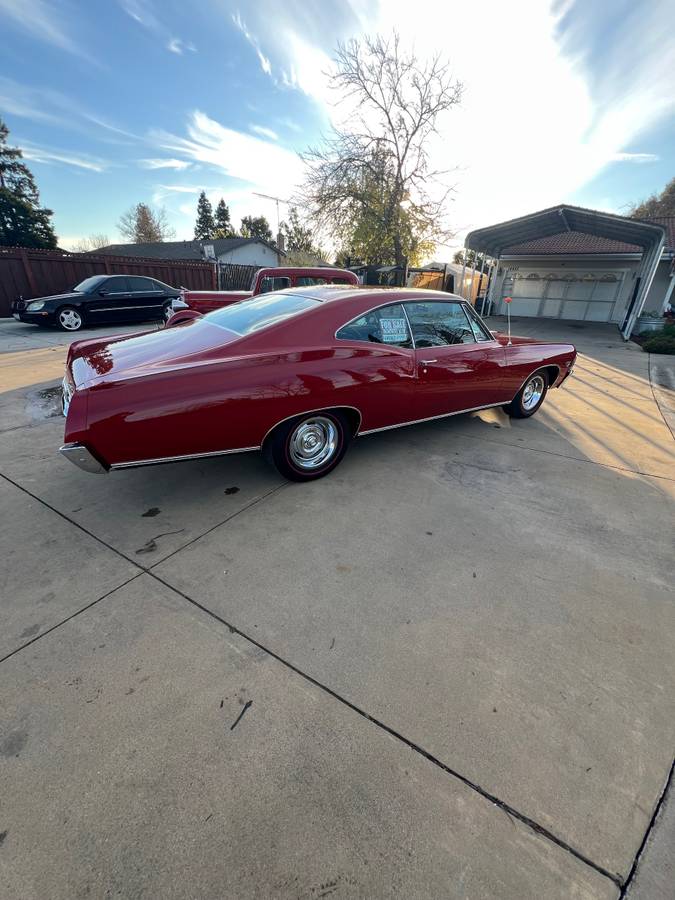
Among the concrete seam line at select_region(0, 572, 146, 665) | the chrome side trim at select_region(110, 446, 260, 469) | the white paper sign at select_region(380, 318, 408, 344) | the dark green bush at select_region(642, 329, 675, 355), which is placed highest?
the white paper sign at select_region(380, 318, 408, 344)

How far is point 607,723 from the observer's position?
1.61 meters

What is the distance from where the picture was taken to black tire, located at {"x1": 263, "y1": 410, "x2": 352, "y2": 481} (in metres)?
2.97

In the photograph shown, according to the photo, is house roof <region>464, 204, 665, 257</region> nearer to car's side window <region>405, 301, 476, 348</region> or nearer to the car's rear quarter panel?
car's side window <region>405, 301, 476, 348</region>

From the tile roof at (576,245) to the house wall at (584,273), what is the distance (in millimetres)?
304

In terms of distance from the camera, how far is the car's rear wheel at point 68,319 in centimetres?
988

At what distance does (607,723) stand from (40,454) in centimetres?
435

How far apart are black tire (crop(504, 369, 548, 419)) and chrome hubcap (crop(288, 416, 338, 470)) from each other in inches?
101

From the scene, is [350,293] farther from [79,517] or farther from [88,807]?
[88,807]

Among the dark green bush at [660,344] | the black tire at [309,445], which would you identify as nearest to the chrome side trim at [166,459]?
the black tire at [309,445]

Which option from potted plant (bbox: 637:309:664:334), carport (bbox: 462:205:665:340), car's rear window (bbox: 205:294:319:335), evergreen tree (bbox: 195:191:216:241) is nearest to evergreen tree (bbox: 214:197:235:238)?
evergreen tree (bbox: 195:191:216:241)

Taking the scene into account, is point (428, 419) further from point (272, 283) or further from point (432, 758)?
point (272, 283)

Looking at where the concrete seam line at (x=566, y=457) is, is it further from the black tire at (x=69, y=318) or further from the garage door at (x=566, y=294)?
the garage door at (x=566, y=294)

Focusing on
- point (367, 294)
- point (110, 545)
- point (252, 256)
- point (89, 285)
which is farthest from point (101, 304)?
point (252, 256)

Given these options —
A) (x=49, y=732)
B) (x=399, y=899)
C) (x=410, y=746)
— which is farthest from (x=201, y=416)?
(x=399, y=899)
